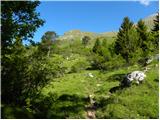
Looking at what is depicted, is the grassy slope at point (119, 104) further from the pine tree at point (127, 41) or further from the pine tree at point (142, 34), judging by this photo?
the pine tree at point (142, 34)

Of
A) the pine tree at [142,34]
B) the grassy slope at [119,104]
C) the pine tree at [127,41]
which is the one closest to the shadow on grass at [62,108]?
the grassy slope at [119,104]

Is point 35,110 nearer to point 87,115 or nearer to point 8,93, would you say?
point 8,93

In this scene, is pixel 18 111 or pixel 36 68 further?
pixel 36 68

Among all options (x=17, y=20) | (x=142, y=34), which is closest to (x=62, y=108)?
(x=17, y=20)

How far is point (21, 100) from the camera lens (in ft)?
54.2

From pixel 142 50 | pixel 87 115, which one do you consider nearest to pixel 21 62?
pixel 87 115

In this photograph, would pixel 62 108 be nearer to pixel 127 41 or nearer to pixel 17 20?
pixel 17 20

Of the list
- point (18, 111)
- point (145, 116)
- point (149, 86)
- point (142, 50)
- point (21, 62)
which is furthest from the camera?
point (142, 50)

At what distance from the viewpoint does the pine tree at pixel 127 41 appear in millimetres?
62844

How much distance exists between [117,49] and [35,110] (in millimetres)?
49536

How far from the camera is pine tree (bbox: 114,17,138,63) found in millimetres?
62844

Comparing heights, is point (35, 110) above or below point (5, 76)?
below

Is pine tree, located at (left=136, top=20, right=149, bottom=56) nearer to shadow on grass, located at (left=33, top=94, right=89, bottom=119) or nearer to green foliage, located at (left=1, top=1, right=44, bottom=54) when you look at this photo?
shadow on grass, located at (left=33, top=94, right=89, bottom=119)

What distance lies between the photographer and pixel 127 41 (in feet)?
210
